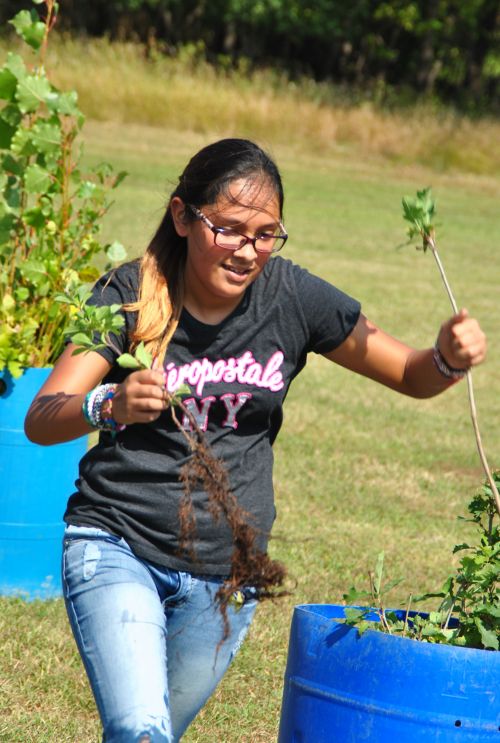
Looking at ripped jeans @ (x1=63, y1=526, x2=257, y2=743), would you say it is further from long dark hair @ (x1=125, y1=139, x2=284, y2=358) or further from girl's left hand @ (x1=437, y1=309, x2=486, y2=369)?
girl's left hand @ (x1=437, y1=309, x2=486, y2=369)

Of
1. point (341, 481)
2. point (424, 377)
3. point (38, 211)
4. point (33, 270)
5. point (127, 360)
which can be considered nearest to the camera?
point (127, 360)

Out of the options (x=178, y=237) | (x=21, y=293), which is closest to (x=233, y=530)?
(x=178, y=237)

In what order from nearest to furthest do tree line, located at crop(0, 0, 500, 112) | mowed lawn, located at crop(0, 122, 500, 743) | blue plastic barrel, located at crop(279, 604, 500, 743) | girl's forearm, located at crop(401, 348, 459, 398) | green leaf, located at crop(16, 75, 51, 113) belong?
blue plastic barrel, located at crop(279, 604, 500, 743) → girl's forearm, located at crop(401, 348, 459, 398) → mowed lawn, located at crop(0, 122, 500, 743) → green leaf, located at crop(16, 75, 51, 113) → tree line, located at crop(0, 0, 500, 112)

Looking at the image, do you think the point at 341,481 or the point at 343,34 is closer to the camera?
the point at 341,481

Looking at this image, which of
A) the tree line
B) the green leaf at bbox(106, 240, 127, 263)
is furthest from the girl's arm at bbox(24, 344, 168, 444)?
the tree line

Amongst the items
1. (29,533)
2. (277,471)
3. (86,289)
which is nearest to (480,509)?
(86,289)

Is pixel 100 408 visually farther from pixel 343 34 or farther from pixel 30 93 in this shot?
pixel 343 34

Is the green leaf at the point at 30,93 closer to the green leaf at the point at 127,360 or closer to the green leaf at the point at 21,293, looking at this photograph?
the green leaf at the point at 21,293

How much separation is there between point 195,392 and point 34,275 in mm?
1892

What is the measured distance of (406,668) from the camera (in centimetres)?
214

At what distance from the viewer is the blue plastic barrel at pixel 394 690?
6.98ft

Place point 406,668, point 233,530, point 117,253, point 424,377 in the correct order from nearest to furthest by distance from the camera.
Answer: point 406,668
point 233,530
point 424,377
point 117,253

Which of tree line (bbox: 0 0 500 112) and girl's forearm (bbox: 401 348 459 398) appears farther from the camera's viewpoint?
tree line (bbox: 0 0 500 112)

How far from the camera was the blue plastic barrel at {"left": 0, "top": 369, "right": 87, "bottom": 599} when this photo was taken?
14.0 ft
